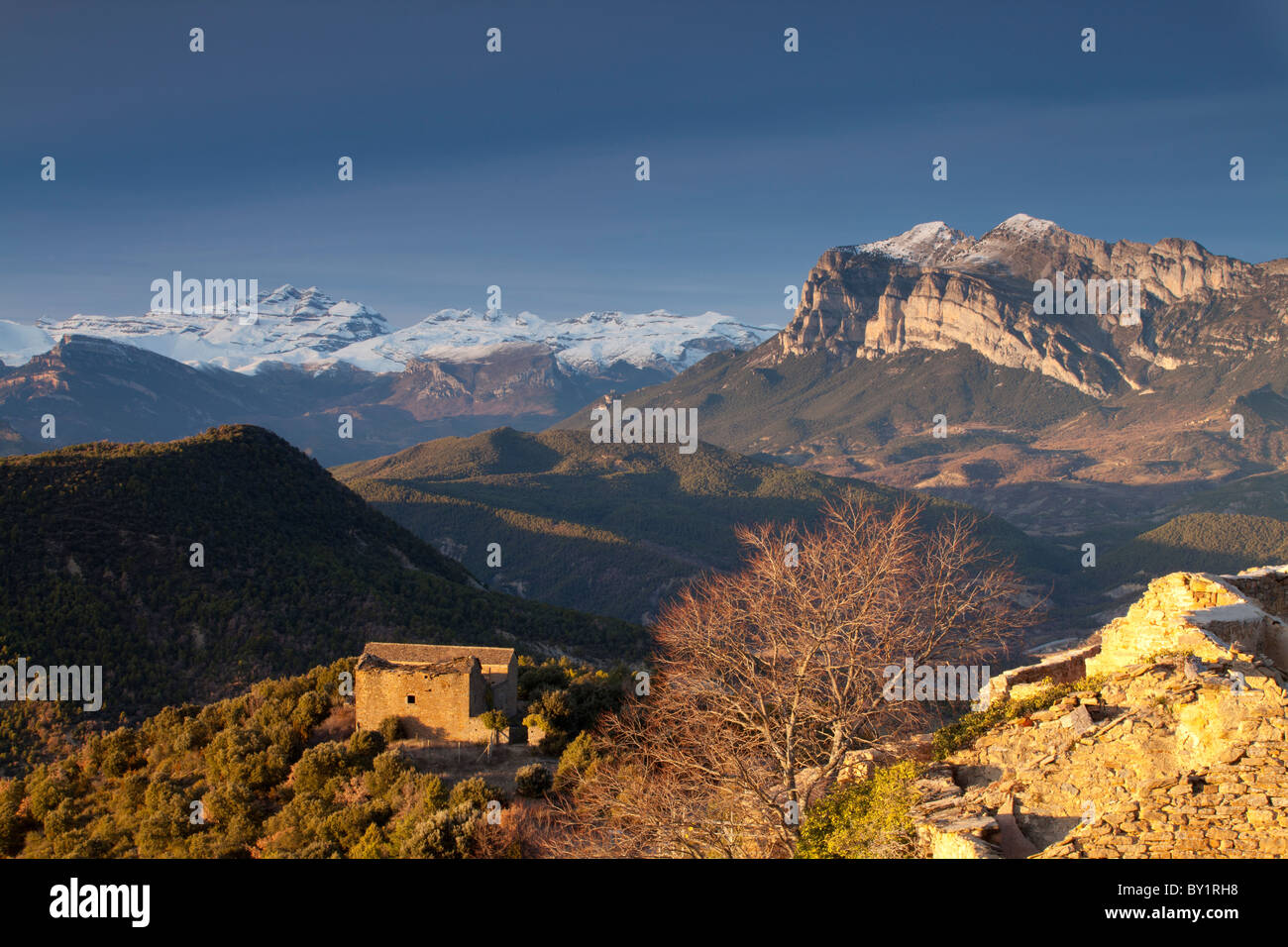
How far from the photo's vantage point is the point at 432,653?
2933 centimetres

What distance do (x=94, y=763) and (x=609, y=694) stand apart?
59.0ft

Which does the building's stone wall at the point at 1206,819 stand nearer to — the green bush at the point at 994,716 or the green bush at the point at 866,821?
the green bush at the point at 866,821

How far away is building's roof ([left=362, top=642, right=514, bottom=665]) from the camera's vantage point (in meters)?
28.9

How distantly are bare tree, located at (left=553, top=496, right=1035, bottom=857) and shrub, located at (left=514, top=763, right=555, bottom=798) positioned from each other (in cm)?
121

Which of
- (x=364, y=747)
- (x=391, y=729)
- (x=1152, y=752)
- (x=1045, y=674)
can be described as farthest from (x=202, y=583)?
(x=1152, y=752)

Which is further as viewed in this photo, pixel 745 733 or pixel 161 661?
pixel 161 661

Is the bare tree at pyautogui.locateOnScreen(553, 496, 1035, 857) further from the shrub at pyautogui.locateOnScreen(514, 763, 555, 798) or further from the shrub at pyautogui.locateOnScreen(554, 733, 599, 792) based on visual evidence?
the shrub at pyautogui.locateOnScreen(514, 763, 555, 798)

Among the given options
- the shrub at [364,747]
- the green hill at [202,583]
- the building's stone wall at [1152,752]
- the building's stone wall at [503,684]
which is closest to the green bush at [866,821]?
the building's stone wall at [1152,752]

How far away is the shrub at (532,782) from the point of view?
73.4 feet

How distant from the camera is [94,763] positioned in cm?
3003
